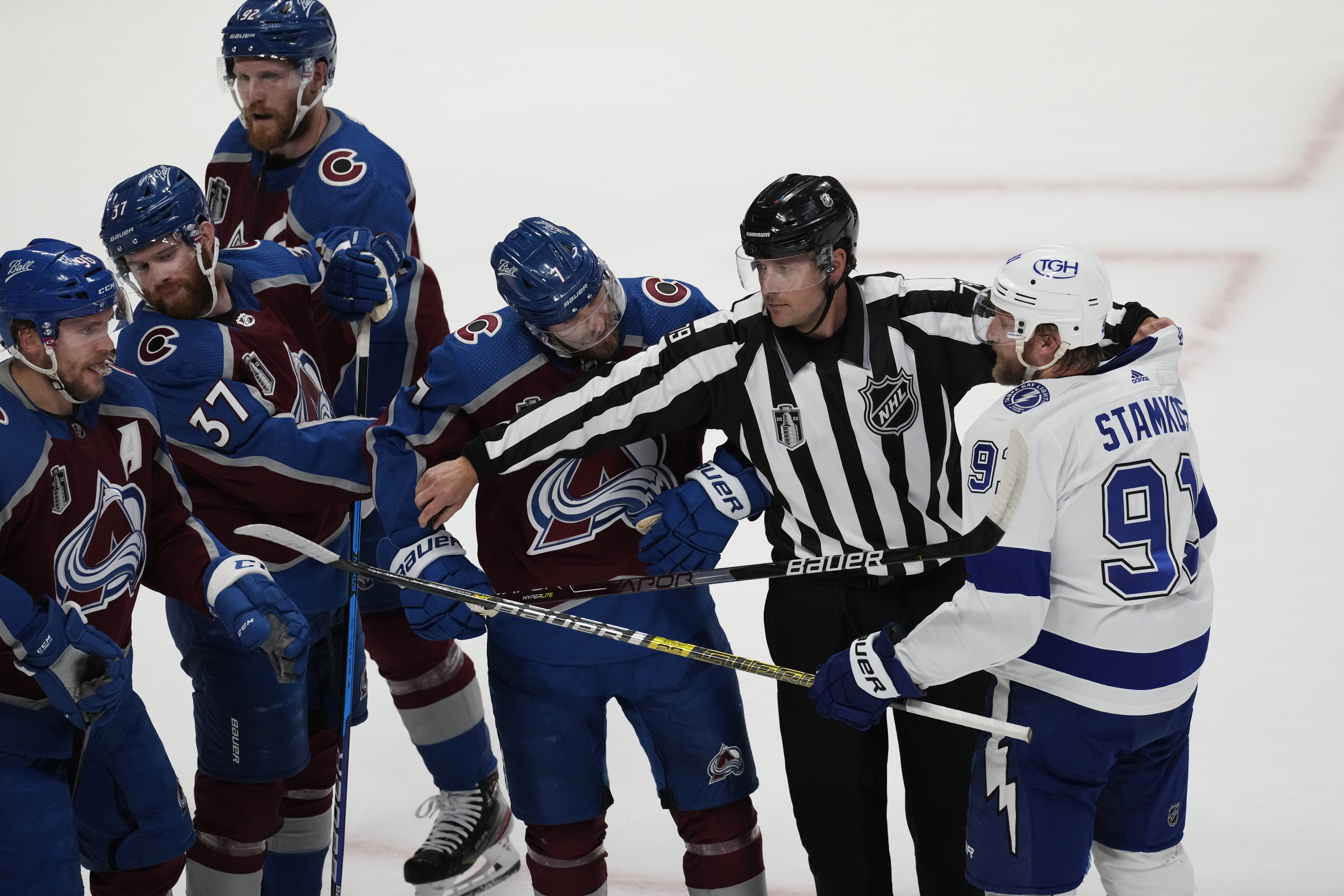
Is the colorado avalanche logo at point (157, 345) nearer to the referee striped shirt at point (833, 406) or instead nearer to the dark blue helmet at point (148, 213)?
the dark blue helmet at point (148, 213)

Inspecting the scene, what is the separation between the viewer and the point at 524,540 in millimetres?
2854

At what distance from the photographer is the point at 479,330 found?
277 centimetres

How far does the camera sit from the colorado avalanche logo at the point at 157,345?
285 centimetres

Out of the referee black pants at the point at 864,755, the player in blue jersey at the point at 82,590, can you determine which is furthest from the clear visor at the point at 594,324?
the player in blue jersey at the point at 82,590

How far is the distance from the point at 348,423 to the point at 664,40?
5.63 m

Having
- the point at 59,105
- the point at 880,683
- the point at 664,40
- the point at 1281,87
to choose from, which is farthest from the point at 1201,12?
the point at 880,683

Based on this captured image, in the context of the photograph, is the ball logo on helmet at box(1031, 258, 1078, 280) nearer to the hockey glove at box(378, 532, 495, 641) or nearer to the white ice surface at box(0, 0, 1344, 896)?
the hockey glove at box(378, 532, 495, 641)

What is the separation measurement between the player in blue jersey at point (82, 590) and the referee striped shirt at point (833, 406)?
57cm

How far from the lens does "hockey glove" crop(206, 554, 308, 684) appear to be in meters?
2.63

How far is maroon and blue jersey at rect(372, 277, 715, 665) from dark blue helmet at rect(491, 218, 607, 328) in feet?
0.47

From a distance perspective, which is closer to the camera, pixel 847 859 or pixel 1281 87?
pixel 847 859

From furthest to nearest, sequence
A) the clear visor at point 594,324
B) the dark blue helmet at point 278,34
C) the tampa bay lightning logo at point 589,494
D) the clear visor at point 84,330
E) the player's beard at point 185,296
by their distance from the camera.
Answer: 1. the dark blue helmet at point 278,34
2. the player's beard at point 185,296
3. the tampa bay lightning logo at point 589,494
4. the clear visor at point 594,324
5. the clear visor at point 84,330

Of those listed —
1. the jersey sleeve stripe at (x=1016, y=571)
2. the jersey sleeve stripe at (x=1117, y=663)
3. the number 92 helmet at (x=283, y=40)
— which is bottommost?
the jersey sleeve stripe at (x=1117, y=663)

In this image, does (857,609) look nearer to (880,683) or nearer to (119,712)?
(880,683)
